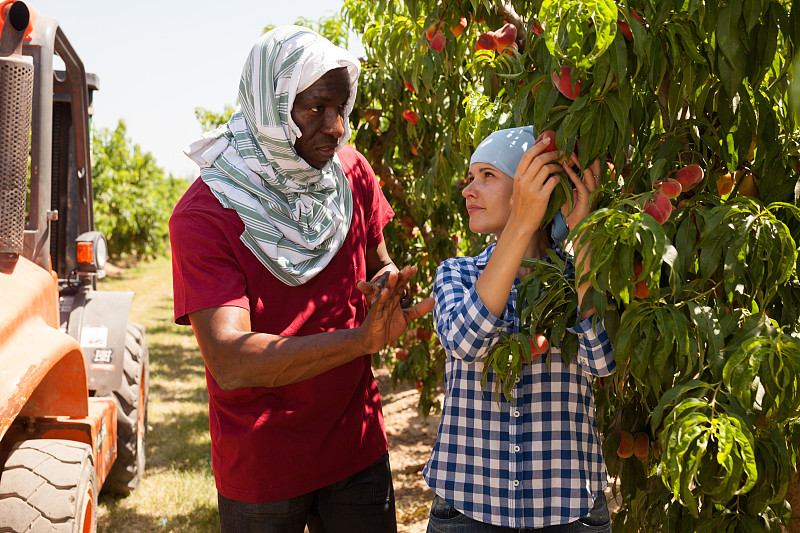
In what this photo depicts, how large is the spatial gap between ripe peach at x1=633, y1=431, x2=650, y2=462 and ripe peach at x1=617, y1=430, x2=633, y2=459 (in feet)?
0.03

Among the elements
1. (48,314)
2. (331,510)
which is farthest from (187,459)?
(331,510)

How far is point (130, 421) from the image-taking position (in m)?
4.00

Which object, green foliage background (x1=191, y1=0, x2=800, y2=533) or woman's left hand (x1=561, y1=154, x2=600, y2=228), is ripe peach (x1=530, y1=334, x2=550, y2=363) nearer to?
green foliage background (x1=191, y1=0, x2=800, y2=533)

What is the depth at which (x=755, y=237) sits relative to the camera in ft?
4.25

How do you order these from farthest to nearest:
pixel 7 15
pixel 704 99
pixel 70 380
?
pixel 70 380
pixel 7 15
pixel 704 99

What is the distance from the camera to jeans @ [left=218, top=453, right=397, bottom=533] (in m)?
1.93

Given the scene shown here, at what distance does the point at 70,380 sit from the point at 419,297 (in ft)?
7.96

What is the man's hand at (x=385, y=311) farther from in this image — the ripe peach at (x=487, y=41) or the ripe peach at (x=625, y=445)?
the ripe peach at (x=487, y=41)

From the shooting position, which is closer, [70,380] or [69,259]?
[70,380]

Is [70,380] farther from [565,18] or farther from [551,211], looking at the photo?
[565,18]

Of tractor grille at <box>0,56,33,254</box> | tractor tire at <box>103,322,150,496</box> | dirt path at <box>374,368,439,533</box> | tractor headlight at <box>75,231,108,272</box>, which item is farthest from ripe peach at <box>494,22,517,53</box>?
dirt path at <box>374,368,439,533</box>

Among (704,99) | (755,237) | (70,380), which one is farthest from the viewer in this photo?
(70,380)

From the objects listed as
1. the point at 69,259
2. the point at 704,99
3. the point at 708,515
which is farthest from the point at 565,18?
the point at 69,259

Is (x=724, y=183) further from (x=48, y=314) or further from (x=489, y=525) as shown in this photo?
(x=48, y=314)
